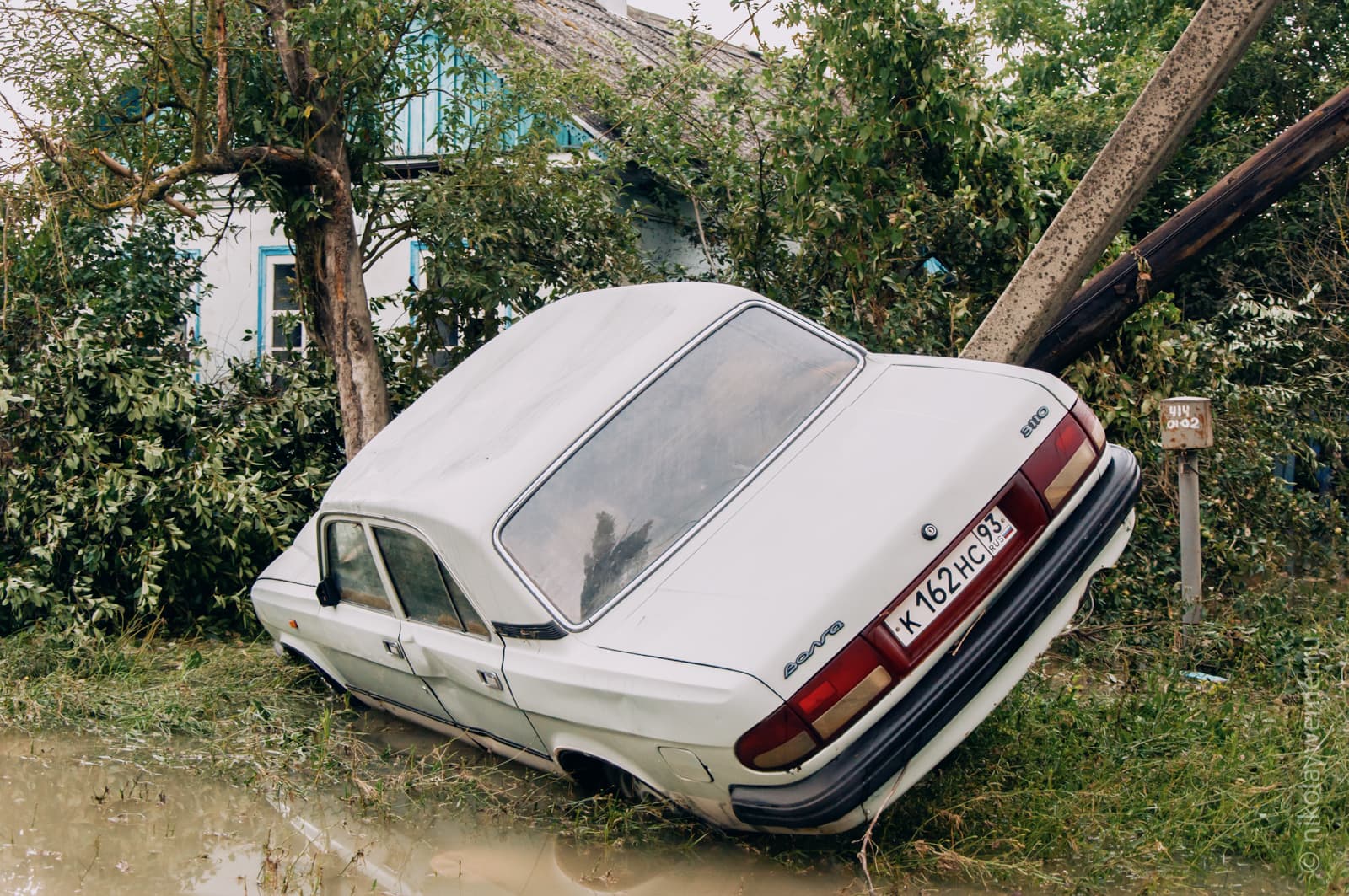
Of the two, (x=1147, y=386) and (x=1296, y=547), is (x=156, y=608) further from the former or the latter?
(x=1296, y=547)

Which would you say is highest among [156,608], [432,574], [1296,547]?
[432,574]

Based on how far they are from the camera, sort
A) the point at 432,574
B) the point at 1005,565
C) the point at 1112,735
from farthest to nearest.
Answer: the point at 1112,735, the point at 432,574, the point at 1005,565

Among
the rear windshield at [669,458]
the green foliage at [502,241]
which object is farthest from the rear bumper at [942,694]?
the green foliage at [502,241]

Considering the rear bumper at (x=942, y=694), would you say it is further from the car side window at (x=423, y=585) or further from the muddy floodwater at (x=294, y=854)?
the car side window at (x=423, y=585)

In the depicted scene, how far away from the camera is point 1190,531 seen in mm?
5738

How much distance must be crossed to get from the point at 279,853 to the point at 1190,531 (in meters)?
4.43

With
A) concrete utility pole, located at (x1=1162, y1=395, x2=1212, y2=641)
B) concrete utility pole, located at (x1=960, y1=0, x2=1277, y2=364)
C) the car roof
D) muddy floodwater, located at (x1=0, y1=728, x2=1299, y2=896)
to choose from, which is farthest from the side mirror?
concrete utility pole, located at (x1=1162, y1=395, x2=1212, y2=641)

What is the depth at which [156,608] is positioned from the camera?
7.53 metres

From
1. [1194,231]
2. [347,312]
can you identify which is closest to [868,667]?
[1194,231]

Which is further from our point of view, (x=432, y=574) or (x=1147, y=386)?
(x=1147, y=386)

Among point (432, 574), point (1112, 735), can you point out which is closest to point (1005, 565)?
point (1112, 735)

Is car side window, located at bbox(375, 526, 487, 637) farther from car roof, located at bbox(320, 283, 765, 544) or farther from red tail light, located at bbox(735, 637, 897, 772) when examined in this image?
red tail light, located at bbox(735, 637, 897, 772)

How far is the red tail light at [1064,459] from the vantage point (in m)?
3.84

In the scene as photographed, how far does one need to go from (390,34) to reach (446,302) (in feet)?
6.22
